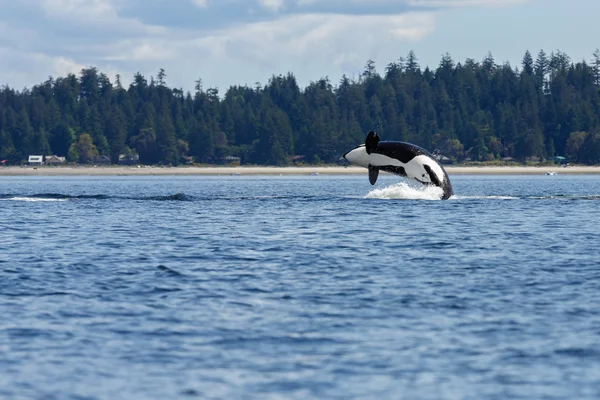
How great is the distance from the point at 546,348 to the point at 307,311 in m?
5.66

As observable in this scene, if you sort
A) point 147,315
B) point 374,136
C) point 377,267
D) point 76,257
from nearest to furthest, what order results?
1. point 147,315
2. point 377,267
3. point 76,257
4. point 374,136

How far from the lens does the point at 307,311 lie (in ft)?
71.9

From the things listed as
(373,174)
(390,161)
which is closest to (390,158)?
(390,161)

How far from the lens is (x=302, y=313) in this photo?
853 inches

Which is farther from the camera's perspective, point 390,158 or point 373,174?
point 390,158

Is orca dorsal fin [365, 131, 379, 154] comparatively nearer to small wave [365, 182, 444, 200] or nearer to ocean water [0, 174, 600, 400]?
ocean water [0, 174, 600, 400]

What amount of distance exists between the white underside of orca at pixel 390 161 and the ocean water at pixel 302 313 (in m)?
8.99

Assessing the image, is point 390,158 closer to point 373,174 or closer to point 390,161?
point 390,161

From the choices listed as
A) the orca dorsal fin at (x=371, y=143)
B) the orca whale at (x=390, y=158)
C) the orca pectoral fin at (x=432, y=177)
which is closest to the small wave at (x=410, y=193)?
the orca pectoral fin at (x=432, y=177)

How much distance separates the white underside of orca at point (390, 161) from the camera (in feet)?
168

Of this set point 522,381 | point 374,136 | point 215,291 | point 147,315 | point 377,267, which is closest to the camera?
point 522,381

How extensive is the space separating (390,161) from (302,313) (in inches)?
1195

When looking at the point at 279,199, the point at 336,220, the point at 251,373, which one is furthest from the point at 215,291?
the point at 279,199

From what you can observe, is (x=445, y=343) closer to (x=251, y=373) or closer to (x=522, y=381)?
(x=522, y=381)
